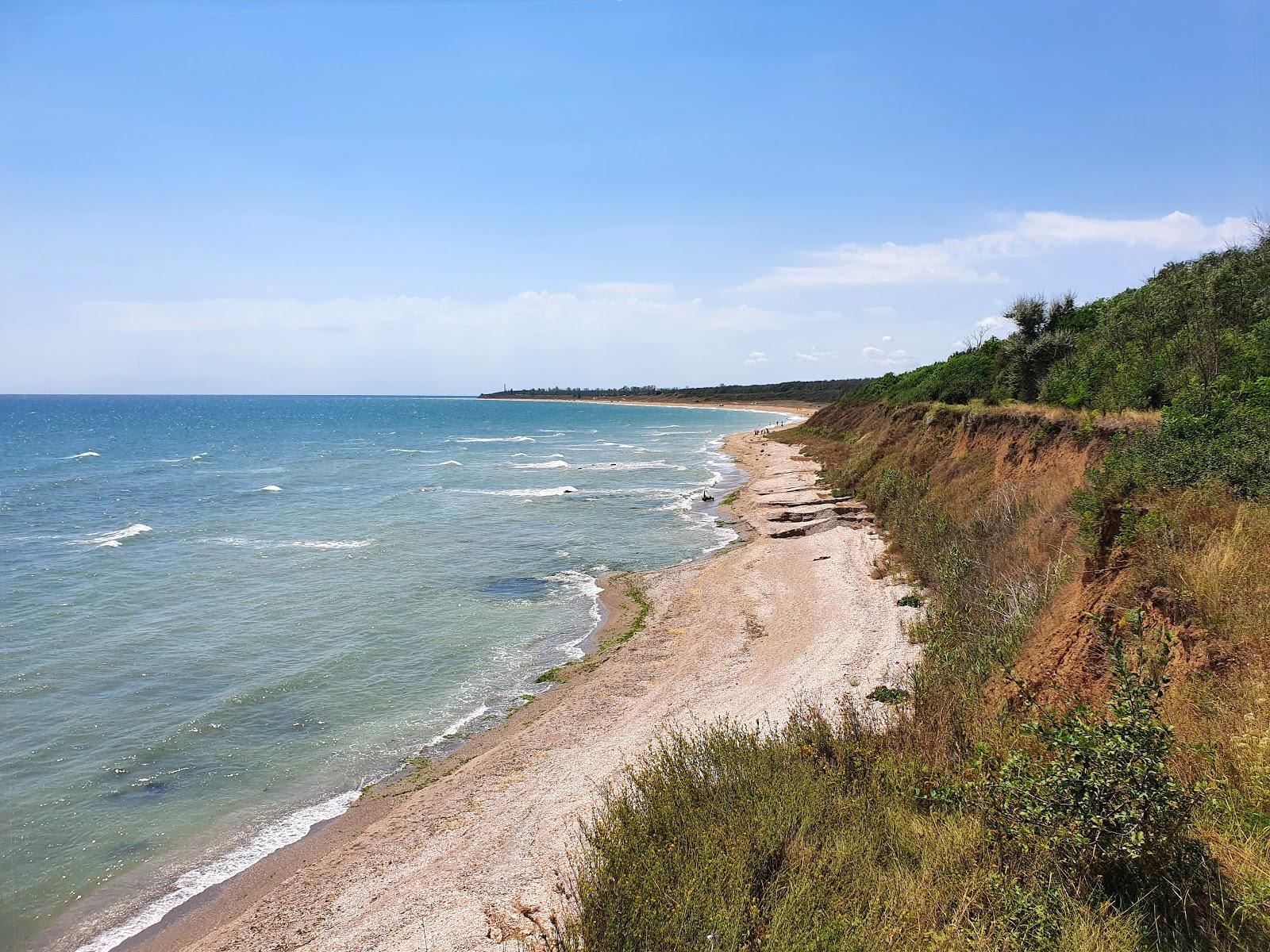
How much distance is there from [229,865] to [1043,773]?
11.5m

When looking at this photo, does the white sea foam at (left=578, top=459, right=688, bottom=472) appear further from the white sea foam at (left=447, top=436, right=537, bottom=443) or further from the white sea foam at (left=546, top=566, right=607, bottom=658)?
the white sea foam at (left=447, top=436, right=537, bottom=443)

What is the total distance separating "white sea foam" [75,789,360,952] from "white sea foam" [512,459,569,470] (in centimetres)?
5266

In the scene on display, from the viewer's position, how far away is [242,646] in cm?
1908

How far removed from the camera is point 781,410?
170250 mm

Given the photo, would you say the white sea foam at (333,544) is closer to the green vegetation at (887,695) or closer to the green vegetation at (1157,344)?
the green vegetation at (887,695)

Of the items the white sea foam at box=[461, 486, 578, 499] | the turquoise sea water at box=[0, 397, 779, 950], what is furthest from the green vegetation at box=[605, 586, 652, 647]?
the white sea foam at box=[461, 486, 578, 499]

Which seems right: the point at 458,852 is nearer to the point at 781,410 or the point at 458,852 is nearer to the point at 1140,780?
the point at 1140,780

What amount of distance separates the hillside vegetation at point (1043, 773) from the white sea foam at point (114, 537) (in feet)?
105

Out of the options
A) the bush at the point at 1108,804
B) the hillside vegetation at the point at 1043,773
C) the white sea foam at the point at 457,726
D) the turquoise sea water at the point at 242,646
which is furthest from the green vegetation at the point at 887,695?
the white sea foam at the point at 457,726

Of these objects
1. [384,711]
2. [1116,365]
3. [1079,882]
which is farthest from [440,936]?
[1116,365]

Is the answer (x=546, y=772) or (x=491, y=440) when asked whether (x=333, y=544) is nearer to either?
(x=546, y=772)

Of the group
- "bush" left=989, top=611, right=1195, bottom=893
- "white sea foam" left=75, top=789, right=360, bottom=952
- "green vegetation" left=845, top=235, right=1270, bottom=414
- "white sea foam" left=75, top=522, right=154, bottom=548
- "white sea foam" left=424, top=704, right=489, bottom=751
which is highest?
"green vegetation" left=845, top=235, right=1270, bottom=414

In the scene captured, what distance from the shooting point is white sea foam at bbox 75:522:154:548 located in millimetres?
31397

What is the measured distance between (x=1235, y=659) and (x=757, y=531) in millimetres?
24539
